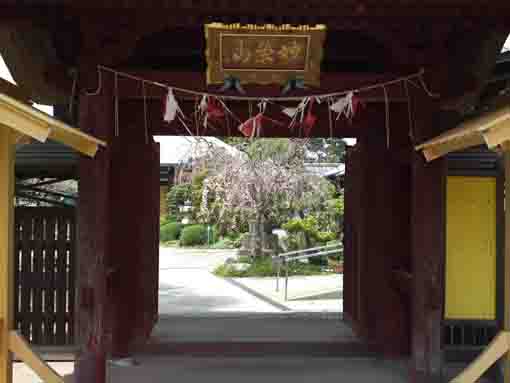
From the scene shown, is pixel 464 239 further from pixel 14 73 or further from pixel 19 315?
pixel 14 73

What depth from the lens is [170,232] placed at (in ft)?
97.7

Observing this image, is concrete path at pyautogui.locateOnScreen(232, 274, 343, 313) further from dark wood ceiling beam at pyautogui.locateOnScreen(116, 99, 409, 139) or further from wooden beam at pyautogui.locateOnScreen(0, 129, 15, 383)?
wooden beam at pyautogui.locateOnScreen(0, 129, 15, 383)

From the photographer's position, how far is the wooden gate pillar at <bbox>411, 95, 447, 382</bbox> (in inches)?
205

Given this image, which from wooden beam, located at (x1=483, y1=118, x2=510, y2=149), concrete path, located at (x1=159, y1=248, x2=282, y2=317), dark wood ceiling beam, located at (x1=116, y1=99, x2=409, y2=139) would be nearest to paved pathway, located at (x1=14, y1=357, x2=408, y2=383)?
concrete path, located at (x1=159, y1=248, x2=282, y2=317)

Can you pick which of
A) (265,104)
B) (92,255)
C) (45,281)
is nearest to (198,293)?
(45,281)

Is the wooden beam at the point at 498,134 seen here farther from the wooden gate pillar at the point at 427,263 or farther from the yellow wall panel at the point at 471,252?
the yellow wall panel at the point at 471,252

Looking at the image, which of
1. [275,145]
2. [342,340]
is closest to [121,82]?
[342,340]

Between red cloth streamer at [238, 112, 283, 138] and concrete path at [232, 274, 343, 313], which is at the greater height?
red cloth streamer at [238, 112, 283, 138]

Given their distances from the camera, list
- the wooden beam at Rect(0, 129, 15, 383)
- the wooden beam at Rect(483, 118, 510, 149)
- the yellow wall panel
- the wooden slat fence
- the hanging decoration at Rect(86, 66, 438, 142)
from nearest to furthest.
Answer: the wooden beam at Rect(483, 118, 510, 149) < the wooden beam at Rect(0, 129, 15, 383) < the hanging decoration at Rect(86, 66, 438, 142) < the yellow wall panel < the wooden slat fence

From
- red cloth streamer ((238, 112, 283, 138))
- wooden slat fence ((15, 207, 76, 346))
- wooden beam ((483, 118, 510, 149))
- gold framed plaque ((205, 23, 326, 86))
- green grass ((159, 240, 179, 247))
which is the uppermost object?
gold framed plaque ((205, 23, 326, 86))

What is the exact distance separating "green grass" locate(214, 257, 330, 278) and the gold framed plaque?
12375 millimetres

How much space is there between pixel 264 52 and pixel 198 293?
9.43 m

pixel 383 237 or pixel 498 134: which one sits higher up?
pixel 498 134

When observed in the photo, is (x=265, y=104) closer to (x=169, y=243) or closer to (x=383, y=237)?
(x=383, y=237)
